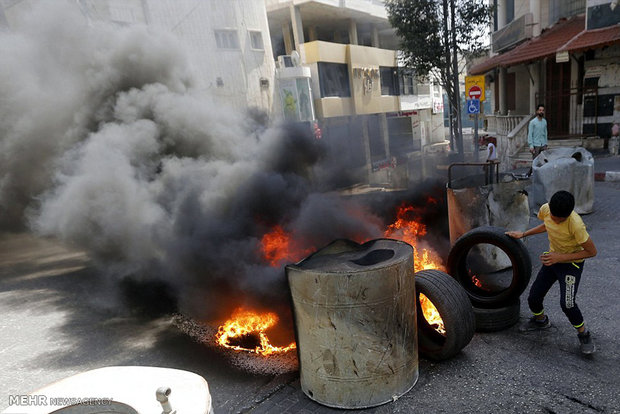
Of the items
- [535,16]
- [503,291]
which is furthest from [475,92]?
[503,291]

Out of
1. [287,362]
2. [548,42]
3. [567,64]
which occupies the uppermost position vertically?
[548,42]

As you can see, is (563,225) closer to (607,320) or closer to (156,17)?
(607,320)

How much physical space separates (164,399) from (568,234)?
3579 millimetres

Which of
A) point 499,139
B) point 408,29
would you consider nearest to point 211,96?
point 408,29

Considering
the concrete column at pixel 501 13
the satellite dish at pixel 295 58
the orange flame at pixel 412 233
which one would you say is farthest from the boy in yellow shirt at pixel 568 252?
the concrete column at pixel 501 13

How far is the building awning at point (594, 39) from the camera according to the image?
11.6 meters

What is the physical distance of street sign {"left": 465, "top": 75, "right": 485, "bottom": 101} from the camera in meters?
10.9

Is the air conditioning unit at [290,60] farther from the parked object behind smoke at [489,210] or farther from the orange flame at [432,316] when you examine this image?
the orange flame at [432,316]

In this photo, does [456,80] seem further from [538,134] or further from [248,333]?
[248,333]

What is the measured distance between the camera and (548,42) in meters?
14.1

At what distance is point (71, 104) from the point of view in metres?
9.27

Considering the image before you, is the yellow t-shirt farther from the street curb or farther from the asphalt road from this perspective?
the street curb

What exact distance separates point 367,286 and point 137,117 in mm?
7821

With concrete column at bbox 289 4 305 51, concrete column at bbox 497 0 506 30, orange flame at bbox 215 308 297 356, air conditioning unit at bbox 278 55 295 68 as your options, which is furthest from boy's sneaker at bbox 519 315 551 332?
concrete column at bbox 497 0 506 30
